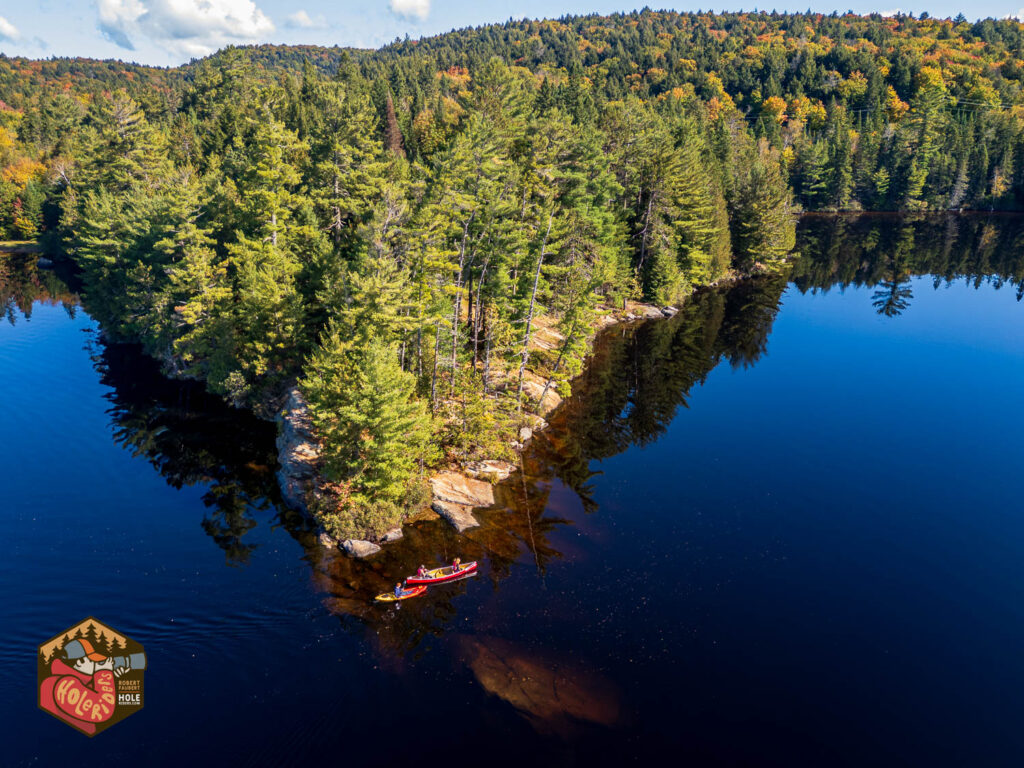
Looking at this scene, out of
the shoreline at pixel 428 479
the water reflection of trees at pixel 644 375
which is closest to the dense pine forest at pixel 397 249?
the shoreline at pixel 428 479

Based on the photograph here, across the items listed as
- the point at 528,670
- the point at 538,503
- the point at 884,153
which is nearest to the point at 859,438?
the point at 538,503

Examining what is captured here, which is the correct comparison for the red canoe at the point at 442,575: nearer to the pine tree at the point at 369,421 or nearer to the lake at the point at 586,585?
the lake at the point at 586,585

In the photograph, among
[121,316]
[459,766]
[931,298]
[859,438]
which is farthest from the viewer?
[931,298]

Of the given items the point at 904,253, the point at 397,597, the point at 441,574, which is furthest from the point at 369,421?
the point at 904,253

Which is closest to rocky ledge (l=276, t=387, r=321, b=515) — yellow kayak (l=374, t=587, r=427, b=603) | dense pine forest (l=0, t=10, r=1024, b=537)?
dense pine forest (l=0, t=10, r=1024, b=537)

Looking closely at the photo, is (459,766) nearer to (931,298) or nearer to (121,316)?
(121,316)

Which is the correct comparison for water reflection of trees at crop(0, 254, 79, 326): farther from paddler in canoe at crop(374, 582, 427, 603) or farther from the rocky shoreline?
paddler in canoe at crop(374, 582, 427, 603)
